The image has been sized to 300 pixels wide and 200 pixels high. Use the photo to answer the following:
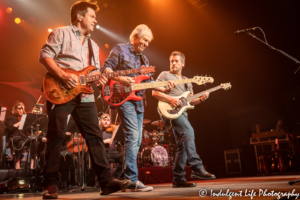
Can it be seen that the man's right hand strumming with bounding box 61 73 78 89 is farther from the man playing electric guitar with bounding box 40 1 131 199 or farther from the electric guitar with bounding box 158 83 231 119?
the electric guitar with bounding box 158 83 231 119

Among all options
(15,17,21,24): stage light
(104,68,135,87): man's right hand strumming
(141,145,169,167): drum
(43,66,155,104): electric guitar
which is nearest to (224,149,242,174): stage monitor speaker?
(141,145,169,167): drum

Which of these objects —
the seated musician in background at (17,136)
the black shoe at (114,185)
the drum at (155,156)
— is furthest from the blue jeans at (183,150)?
the seated musician in background at (17,136)

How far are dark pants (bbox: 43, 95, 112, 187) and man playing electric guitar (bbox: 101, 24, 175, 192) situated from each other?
23.4 inches

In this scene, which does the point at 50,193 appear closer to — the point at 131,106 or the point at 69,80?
the point at 69,80

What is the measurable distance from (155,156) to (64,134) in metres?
5.56

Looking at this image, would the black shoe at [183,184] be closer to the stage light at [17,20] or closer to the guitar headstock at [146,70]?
the guitar headstock at [146,70]

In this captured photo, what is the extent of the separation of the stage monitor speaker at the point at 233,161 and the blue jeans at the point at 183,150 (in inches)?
293

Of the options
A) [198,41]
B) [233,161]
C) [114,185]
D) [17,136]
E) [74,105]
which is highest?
[198,41]

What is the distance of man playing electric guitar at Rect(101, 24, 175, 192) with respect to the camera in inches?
117

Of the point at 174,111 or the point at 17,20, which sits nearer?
the point at 174,111

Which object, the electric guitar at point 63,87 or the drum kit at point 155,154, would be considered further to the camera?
the drum kit at point 155,154

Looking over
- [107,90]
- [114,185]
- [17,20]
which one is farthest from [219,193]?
[17,20]

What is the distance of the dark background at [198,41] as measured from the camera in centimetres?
731

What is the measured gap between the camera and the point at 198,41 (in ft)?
28.3
